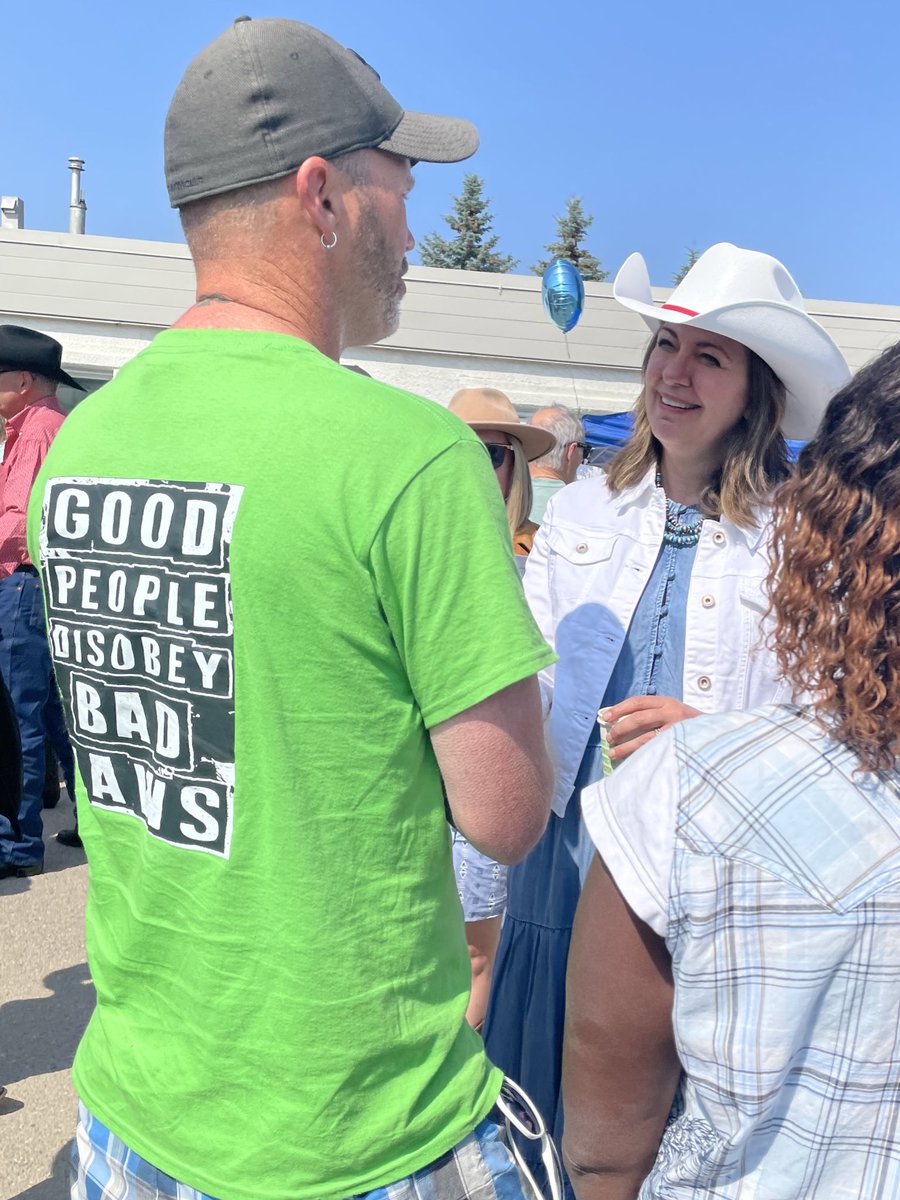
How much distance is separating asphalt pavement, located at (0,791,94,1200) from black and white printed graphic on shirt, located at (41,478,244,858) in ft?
7.03

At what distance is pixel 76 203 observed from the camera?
19.5 metres

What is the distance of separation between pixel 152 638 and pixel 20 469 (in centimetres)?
397

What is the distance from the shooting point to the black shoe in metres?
4.79

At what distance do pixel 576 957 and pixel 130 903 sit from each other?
1.67ft

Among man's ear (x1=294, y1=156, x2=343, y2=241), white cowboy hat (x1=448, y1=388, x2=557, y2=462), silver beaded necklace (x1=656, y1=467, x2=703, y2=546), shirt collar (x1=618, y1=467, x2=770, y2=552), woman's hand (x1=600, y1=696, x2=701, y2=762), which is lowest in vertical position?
woman's hand (x1=600, y1=696, x2=701, y2=762)

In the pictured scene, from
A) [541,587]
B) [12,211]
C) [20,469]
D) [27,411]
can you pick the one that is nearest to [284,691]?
[541,587]

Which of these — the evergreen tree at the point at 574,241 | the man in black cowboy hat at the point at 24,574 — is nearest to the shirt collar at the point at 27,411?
the man in black cowboy hat at the point at 24,574

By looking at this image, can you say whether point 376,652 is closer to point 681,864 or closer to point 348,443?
point 348,443

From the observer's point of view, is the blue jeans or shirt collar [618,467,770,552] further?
the blue jeans

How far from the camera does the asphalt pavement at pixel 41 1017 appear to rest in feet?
9.36

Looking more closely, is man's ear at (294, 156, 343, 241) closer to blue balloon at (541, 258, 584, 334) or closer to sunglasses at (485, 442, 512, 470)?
sunglasses at (485, 442, 512, 470)

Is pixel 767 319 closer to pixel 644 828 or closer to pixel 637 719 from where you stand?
pixel 637 719

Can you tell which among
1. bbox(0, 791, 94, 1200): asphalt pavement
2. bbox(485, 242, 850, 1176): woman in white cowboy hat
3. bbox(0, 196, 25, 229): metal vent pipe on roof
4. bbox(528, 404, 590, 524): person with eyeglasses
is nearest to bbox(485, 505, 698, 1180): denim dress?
bbox(485, 242, 850, 1176): woman in white cowboy hat

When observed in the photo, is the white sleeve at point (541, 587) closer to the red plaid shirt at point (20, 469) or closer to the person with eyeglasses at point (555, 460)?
the person with eyeglasses at point (555, 460)
